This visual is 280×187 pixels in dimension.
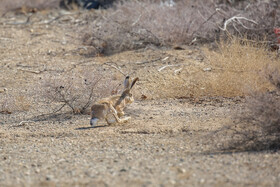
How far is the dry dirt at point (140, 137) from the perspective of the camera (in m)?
4.92

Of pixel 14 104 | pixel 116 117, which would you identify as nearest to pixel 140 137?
pixel 116 117

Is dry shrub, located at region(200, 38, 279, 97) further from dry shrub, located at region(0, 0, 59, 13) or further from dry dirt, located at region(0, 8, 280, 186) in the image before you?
dry shrub, located at region(0, 0, 59, 13)

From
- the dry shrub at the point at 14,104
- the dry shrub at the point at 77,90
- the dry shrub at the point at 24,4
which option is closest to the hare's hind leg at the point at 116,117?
the dry shrub at the point at 77,90

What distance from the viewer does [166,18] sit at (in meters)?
13.0

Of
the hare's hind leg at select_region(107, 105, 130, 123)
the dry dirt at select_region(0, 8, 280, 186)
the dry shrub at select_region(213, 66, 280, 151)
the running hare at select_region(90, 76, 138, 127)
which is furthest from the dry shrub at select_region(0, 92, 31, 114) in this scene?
the dry shrub at select_region(213, 66, 280, 151)

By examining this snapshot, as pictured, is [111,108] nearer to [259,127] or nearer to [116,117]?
[116,117]

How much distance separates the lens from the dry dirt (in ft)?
16.1

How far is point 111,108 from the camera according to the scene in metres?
7.09

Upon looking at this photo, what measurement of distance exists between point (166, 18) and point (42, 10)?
10033 millimetres

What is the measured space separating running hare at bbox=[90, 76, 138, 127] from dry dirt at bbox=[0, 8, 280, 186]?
0.41ft

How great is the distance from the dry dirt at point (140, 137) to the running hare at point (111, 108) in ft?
0.41

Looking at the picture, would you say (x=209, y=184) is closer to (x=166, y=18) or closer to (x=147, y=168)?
(x=147, y=168)

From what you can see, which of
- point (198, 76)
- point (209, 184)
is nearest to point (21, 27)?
point (198, 76)

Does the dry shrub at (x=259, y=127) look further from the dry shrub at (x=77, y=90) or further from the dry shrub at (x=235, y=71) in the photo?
the dry shrub at (x=77, y=90)
